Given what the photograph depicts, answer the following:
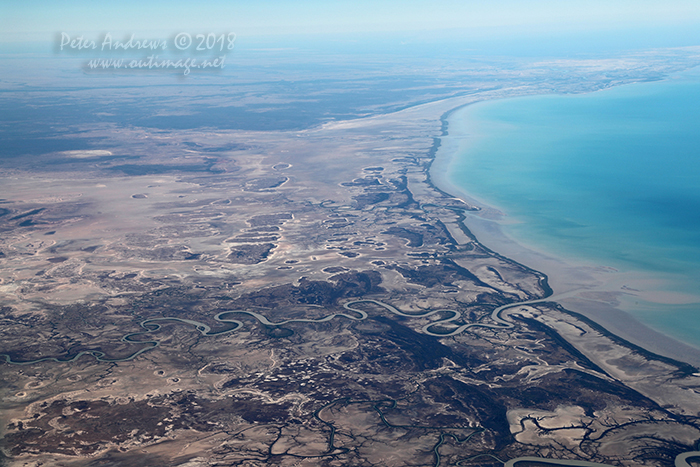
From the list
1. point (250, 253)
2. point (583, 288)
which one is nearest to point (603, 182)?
point (583, 288)

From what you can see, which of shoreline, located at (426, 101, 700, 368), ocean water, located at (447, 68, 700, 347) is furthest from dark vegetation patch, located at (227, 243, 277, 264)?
ocean water, located at (447, 68, 700, 347)

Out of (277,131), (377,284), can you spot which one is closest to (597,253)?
(377,284)

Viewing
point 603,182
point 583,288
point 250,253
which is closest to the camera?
point 583,288

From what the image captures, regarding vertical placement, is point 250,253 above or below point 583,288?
below

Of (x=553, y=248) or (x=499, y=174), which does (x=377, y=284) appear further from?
(x=499, y=174)

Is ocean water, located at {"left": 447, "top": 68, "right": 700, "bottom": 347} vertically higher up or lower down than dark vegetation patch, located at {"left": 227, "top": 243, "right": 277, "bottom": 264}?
higher up

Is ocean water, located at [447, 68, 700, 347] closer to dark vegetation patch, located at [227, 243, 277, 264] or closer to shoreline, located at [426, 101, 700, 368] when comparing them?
shoreline, located at [426, 101, 700, 368]

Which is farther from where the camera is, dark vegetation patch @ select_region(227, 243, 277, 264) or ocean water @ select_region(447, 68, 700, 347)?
dark vegetation patch @ select_region(227, 243, 277, 264)

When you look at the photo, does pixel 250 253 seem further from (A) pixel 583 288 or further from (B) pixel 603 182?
(B) pixel 603 182
